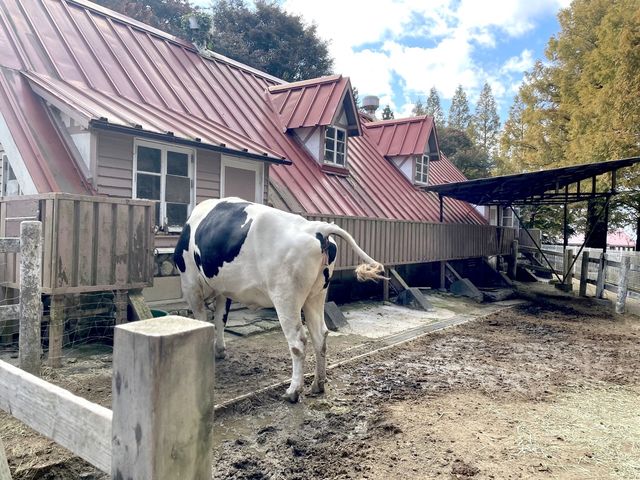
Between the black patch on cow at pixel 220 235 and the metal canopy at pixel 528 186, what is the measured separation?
951cm

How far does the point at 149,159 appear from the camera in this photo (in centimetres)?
742

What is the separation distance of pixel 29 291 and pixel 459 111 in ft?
186

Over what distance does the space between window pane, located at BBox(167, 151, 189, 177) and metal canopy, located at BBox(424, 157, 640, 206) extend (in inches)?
323

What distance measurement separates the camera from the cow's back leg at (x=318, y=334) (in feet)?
15.6

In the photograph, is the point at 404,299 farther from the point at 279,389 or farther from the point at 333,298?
the point at 279,389

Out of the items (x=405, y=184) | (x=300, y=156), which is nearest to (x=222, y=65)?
(x=300, y=156)

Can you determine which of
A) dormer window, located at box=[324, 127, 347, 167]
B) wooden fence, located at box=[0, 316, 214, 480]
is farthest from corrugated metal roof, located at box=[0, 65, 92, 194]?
dormer window, located at box=[324, 127, 347, 167]

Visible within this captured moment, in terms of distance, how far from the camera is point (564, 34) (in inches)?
765

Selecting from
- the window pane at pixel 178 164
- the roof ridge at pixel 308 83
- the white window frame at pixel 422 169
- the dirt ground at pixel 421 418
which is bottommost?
the dirt ground at pixel 421 418

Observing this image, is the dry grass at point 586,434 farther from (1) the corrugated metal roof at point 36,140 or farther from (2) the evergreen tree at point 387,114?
(2) the evergreen tree at point 387,114

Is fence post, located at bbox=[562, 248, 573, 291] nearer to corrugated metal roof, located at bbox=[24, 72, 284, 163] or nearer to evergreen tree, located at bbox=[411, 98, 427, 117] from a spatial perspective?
corrugated metal roof, located at bbox=[24, 72, 284, 163]

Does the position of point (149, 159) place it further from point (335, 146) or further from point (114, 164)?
point (335, 146)

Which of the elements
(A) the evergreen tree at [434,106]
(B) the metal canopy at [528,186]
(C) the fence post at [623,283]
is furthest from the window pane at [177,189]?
(A) the evergreen tree at [434,106]

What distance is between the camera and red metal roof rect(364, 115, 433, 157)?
54.1 feet
